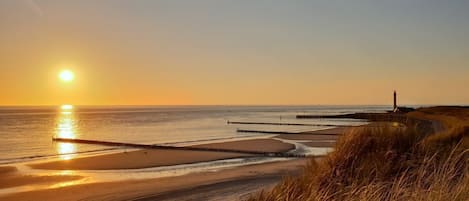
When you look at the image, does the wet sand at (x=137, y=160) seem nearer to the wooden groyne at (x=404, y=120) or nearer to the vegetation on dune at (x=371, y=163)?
the wooden groyne at (x=404, y=120)

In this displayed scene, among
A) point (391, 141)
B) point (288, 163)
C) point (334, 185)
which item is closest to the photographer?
point (334, 185)

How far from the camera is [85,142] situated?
48.8 metres

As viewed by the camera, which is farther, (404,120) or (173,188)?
(404,120)

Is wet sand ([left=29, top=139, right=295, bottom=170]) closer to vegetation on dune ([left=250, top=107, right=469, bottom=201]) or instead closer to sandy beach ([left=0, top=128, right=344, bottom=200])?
sandy beach ([left=0, top=128, right=344, bottom=200])

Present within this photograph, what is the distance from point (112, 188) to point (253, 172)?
668 centimetres

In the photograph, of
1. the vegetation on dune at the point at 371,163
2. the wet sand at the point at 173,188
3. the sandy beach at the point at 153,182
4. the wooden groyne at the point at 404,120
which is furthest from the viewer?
the sandy beach at the point at 153,182

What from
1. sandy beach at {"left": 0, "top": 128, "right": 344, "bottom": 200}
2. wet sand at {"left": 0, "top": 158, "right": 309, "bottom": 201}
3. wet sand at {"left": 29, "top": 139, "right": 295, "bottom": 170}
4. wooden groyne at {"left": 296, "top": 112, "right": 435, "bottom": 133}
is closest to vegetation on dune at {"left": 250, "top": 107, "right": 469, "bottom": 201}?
wooden groyne at {"left": 296, "top": 112, "right": 435, "bottom": 133}

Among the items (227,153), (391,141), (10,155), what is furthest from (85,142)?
(391,141)

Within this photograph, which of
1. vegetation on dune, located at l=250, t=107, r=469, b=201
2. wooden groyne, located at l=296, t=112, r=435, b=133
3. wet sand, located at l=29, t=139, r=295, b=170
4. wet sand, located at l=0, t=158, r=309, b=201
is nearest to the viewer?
vegetation on dune, located at l=250, t=107, r=469, b=201

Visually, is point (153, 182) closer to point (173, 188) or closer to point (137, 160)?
point (173, 188)

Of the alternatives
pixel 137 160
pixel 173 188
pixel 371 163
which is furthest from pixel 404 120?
pixel 371 163

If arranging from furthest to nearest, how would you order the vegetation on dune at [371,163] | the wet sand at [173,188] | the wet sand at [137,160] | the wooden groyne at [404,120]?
the wet sand at [137,160] < the wet sand at [173,188] < the wooden groyne at [404,120] < the vegetation on dune at [371,163]

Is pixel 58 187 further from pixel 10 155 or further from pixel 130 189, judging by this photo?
pixel 10 155

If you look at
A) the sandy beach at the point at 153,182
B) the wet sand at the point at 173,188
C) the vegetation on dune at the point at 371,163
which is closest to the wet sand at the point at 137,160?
the sandy beach at the point at 153,182
